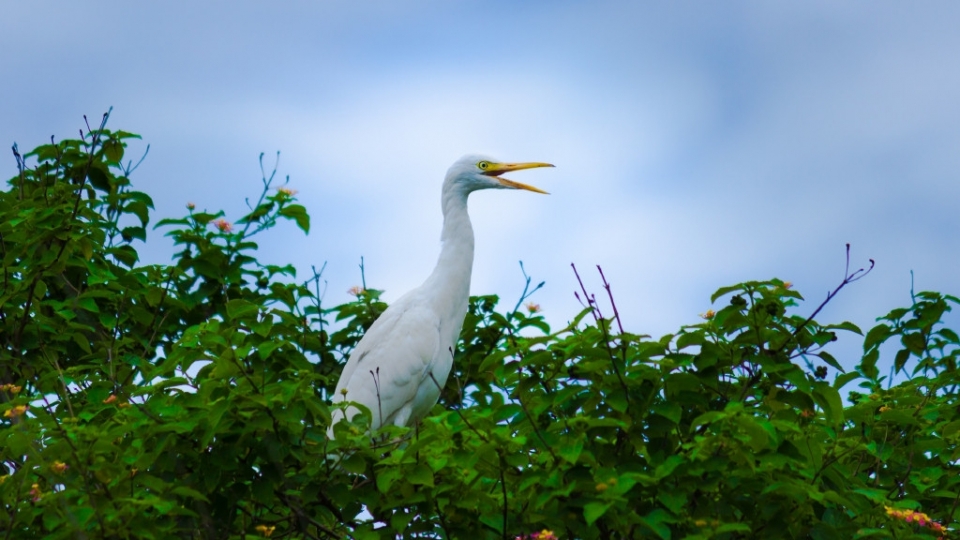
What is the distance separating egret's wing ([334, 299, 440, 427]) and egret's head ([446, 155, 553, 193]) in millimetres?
1105

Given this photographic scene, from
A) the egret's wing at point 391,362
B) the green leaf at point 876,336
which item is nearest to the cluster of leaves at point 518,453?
the green leaf at point 876,336

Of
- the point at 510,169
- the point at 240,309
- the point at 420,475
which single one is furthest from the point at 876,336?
the point at 240,309

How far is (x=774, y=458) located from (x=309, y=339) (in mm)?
3853

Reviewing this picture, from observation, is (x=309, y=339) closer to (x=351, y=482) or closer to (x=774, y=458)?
(x=351, y=482)

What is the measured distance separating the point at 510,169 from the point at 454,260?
2.66 ft

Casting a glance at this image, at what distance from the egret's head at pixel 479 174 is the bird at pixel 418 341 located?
15 mm

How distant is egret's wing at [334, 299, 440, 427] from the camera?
6859mm

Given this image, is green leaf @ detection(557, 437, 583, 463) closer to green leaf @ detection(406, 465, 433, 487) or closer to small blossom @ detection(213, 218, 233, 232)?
green leaf @ detection(406, 465, 433, 487)

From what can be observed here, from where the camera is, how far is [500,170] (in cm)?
771

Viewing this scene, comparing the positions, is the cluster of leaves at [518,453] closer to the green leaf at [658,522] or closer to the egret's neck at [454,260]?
the green leaf at [658,522]

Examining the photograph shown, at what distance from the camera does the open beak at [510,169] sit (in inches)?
300

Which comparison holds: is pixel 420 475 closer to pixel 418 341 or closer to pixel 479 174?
pixel 418 341

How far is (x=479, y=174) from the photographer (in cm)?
765

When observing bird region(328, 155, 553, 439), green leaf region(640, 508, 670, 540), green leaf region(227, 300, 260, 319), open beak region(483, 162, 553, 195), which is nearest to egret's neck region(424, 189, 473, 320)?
bird region(328, 155, 553, 439)
